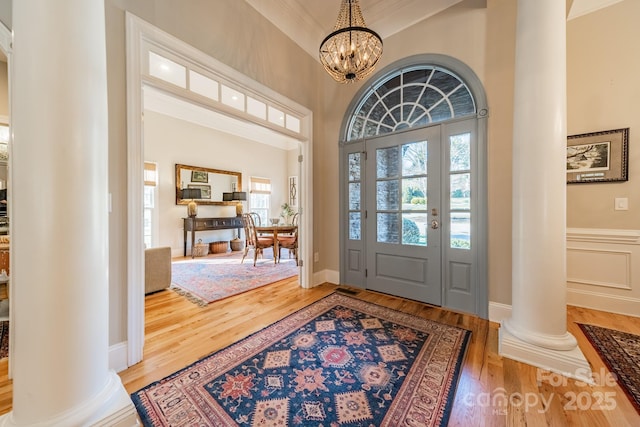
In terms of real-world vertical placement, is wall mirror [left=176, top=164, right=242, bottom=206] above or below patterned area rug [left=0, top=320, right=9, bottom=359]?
above

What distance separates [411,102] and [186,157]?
5061 mm

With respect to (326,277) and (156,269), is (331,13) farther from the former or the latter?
(156,269)

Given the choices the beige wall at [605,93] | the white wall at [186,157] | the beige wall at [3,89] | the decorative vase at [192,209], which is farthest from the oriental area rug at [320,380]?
the white wall at [186,157]

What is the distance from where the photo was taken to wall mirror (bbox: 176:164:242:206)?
5.64 meters

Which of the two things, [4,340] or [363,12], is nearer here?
[4,340]

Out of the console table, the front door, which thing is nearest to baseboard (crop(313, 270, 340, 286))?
the front door

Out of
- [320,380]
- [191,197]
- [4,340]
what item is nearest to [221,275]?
[4,340]

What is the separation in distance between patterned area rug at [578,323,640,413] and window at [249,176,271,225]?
6697mm

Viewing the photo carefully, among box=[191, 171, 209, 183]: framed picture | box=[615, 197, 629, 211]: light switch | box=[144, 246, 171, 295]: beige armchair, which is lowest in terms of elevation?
box=[144, 246, 171, 295]: beige armchair

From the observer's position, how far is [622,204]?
2416 mm

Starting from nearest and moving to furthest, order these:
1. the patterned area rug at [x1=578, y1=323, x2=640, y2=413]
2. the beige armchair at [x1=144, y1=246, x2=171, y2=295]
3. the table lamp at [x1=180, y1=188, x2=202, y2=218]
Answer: the patterned area rug at [x1=578, y1=323, x2=640, y2=413], the beige armchair at [x1=144, y1=246, x2=171, y2=295], the table lamp at [x1=180, y1=188, x2=202, y2=218]

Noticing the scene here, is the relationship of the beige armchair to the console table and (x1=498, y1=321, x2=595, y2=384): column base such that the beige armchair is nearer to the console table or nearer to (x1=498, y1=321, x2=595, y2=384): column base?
the console table

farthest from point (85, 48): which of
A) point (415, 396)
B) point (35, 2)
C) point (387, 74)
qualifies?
point (387, 74)

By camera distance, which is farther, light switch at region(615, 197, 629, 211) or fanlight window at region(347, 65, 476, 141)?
fanlight window at region(347, 65, 476, 141)
